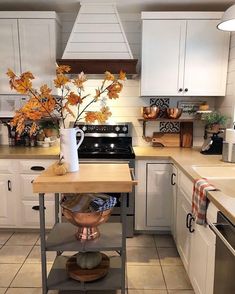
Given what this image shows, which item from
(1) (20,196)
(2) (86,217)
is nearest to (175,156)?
(2) (86,217)

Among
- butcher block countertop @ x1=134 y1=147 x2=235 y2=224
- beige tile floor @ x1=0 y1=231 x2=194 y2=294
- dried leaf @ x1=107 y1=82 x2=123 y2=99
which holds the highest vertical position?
dried leaf @ x1=107 y1=82 x2=123 y2=99

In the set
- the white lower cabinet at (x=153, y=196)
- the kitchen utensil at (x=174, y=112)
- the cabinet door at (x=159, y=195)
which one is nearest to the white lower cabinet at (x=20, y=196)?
the white lower cabinet at (x=153, y=196)

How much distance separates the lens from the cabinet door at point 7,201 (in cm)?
280

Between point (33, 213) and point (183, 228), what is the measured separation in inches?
63.1

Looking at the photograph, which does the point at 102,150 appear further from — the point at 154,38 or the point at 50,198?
the point at 154,38

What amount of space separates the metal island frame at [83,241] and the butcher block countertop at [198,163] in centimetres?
49

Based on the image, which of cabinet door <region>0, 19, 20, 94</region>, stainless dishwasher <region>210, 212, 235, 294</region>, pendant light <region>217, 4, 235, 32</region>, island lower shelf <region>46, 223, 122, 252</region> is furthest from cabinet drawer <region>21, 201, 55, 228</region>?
pendant light <region>217, 4, 235, 32</region>

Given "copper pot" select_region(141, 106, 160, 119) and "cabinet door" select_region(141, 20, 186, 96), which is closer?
"cabinet door" select_region(141, 20, 186, 96)

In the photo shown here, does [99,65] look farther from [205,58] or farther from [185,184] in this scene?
[185,184]

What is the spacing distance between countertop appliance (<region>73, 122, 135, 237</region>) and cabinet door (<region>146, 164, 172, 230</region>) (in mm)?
187

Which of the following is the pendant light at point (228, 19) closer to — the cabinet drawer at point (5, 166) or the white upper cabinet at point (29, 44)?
the white upper cabinet at point (29, 44)

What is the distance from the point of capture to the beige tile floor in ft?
6.80

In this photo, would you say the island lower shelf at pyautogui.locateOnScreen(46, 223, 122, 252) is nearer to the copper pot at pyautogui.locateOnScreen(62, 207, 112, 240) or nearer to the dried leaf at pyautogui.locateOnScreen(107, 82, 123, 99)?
the copper pot at pyautogui.locateOnScreen(62, 207, 112, 240)

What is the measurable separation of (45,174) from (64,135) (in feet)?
0.91
